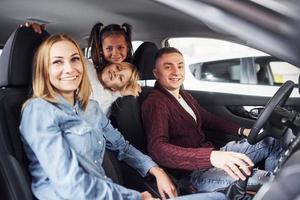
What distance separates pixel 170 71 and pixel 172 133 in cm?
38

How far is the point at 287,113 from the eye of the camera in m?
1.58

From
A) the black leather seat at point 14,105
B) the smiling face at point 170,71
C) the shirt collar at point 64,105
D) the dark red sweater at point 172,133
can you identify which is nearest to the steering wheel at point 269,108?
the dark red sweater at point 172,133

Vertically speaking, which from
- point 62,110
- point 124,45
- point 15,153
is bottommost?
point 15,153

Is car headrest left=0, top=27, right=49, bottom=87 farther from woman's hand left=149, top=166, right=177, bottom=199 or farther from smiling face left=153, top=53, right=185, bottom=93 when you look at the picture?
smiling face left=153, top=53, right=185, bottom=93

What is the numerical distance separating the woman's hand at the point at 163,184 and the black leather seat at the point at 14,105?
0.63 m

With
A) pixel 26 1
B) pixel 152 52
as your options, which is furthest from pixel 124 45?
pixel 26 1

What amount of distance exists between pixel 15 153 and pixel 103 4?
1370 millimetres

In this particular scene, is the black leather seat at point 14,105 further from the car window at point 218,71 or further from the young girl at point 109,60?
the car window at point 218,71

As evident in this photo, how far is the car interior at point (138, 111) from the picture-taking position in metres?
0.98

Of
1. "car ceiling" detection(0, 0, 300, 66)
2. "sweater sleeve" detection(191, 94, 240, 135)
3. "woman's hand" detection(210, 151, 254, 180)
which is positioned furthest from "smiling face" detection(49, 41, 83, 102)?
"sweater sleeve" detection(191, 94, 240, 135)

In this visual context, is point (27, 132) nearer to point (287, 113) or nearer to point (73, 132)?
point (73, 132)

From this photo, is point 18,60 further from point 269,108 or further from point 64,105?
point 269,108

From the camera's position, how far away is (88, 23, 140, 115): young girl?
235cm

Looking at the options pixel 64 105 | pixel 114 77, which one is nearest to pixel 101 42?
pixel 114 77
